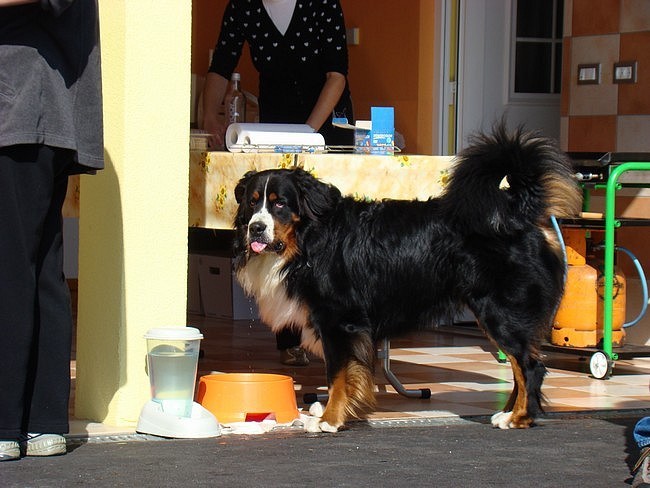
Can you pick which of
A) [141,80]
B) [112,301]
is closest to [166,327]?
[112,301]

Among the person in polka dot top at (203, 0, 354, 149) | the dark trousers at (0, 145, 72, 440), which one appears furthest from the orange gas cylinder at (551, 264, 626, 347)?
the dark trousers at (0, 145, 72, 440)

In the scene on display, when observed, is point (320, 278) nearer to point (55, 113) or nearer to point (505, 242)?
point (505, 242)

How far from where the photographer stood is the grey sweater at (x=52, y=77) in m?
3.33

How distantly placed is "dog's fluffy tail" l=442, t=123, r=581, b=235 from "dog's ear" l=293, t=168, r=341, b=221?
450 mm

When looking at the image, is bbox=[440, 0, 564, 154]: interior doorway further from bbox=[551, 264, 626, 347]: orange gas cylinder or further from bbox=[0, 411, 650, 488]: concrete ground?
bbox=[0, 411, 650, 488]: concrete ground

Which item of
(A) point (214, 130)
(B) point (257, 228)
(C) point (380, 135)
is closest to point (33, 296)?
(B) point (257, 228)

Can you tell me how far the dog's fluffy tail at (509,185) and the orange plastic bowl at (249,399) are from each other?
3.00ft

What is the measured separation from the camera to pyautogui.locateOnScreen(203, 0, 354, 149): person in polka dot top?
5.63 m

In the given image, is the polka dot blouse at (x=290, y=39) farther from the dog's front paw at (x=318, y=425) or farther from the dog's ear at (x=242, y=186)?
the dog's front paw at (x=318, y=425)

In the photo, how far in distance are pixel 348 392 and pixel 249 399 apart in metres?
0.37

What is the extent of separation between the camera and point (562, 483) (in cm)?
340

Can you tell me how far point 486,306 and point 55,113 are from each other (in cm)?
178

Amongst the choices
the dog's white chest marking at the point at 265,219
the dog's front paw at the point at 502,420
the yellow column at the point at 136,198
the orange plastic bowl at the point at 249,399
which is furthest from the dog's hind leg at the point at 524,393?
the yellow column at the point at 136,198

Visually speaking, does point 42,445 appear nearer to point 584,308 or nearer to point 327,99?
point 327,99
